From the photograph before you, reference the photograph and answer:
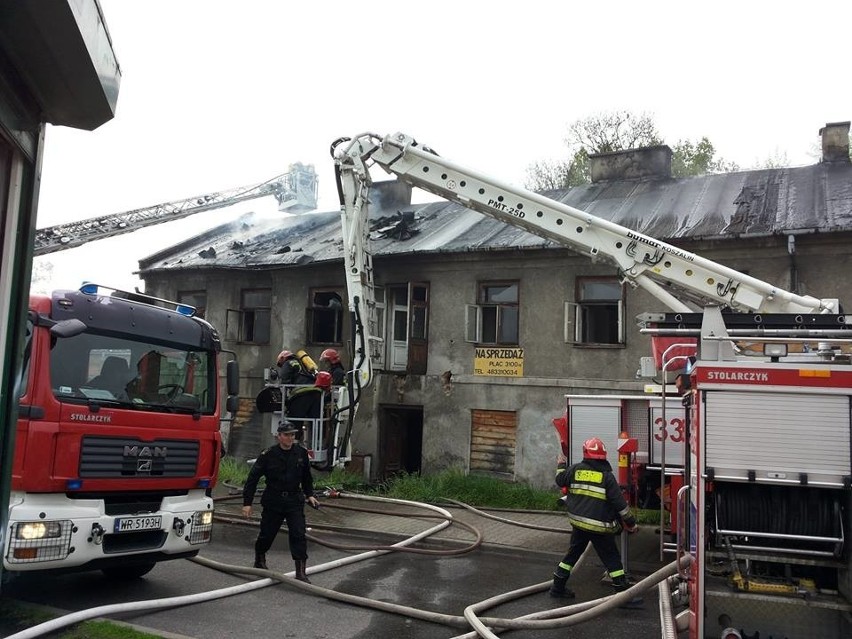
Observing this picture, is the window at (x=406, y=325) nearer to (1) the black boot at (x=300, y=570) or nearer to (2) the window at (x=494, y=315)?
(2) the window at (x=494, y=315)

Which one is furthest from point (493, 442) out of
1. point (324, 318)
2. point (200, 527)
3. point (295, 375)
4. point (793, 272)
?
point (200, 527)

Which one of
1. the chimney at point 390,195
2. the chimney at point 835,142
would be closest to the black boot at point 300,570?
the chimney at point 835,142

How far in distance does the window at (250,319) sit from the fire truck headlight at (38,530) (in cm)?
1249

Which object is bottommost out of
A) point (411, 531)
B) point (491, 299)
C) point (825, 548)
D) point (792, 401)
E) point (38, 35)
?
point (411, 531)

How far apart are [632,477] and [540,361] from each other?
611cm

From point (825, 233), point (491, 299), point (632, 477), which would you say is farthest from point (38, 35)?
point (491, 299)

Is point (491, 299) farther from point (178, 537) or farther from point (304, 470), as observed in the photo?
point (178, 537)

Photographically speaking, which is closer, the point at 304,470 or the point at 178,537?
the point at 178,537

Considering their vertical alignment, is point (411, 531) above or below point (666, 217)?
below

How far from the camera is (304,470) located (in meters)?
7.80

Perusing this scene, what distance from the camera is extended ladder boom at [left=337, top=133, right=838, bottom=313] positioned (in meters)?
9.68

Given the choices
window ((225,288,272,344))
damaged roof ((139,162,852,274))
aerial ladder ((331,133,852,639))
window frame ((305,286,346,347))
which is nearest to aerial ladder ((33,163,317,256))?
damaged roof ((139,162,852,274))

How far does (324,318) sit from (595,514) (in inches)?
439

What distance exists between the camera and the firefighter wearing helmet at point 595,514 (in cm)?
713
